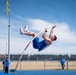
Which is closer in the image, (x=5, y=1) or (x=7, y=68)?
(x=5, y=1)

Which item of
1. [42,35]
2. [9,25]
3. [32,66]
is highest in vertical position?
[9,25]

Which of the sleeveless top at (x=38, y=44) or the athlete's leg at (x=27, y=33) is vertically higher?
the athlete's leg at (x=27, y=33)

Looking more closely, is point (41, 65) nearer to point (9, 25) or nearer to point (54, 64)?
point (54, 64)

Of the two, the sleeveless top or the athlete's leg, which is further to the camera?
the sleeveless top

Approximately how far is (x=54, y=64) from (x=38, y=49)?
19.5 m

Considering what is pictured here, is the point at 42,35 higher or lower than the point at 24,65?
higher

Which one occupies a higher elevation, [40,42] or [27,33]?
[27,33]

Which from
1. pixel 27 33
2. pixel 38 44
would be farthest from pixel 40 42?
pixel 27 33

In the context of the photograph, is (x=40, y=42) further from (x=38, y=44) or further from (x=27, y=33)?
(x=27, y=33)

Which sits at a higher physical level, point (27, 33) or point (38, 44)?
point (27, 33)

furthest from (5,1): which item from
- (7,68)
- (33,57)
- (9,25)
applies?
(33,57)

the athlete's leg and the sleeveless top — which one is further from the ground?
the athlete's leg

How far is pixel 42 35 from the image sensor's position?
955 centimetres

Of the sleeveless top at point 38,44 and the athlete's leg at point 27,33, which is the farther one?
the sleeveless top at point 38,44
